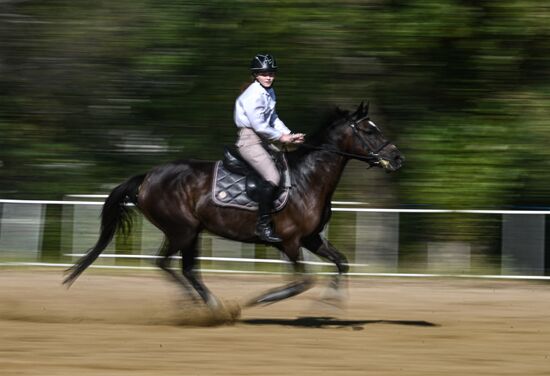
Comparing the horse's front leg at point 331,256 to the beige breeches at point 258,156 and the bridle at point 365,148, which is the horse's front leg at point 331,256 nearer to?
the beige breeches at point 258,156

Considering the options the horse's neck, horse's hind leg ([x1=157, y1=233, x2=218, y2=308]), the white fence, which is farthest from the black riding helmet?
the white fence

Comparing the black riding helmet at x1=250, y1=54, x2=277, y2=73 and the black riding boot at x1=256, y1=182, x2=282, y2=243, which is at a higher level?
the black riding helmet at x1=250, y1=54, x2=277, y2=73

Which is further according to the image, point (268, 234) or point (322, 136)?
point (322, 136)

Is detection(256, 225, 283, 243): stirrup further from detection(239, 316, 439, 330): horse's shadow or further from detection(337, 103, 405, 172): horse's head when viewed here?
detection(337, 103, 405, 172): horse's head

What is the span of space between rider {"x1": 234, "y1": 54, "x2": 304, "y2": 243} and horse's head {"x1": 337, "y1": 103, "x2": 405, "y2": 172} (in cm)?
49

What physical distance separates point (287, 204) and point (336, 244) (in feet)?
17.2

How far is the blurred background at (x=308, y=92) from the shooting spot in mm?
16297

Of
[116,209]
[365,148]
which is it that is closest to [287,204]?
[365,148]

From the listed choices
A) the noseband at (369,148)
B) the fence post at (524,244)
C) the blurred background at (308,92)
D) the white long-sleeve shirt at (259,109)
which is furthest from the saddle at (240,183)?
the fence post at (524,244)

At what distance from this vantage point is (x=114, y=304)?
12.2 meters

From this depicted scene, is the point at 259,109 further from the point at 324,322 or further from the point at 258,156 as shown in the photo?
the point at 324,322

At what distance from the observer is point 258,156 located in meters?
10.6

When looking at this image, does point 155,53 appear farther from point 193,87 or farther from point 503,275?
point 503,275

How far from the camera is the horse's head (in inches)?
422
